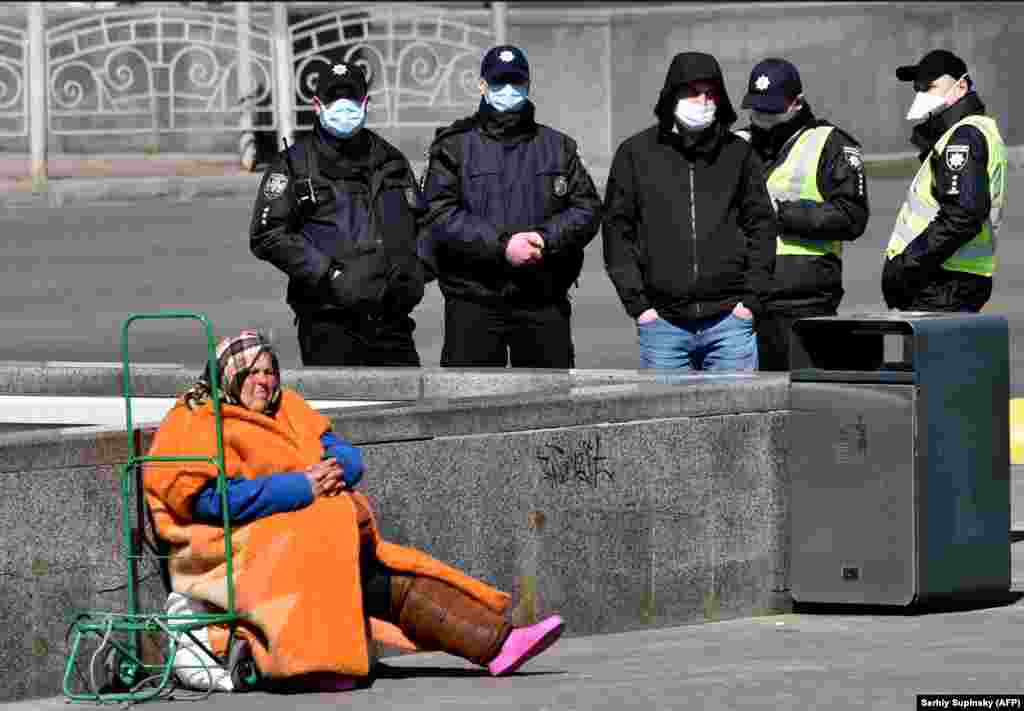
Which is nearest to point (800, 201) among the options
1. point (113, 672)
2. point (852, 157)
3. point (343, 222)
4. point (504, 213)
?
point (852, 157)

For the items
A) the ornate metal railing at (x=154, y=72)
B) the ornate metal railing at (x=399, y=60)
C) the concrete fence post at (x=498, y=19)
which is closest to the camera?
the ornate metal railing at (x=154, y=72)

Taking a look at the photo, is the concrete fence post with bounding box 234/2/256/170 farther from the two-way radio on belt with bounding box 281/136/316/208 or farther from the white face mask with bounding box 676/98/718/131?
the white face mask with bounding box 676/98/718/131

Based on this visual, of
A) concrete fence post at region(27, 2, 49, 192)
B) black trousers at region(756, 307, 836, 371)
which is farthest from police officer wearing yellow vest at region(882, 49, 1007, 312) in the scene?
concrete fence post at region(27, 2, 49, 192)

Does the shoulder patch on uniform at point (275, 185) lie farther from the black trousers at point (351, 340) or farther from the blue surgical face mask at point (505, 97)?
the blue surgical face mask at point (505, 97)

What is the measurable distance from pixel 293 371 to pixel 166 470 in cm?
204

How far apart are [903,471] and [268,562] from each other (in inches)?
92.0

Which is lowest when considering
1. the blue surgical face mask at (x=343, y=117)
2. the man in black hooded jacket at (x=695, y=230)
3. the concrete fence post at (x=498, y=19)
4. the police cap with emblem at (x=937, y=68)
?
the man in black hooded jacket at (x=695, y=230)

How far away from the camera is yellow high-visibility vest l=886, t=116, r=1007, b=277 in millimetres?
10633

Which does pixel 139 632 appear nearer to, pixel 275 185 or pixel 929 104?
pixel 275 185

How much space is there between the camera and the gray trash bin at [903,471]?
9.32 m

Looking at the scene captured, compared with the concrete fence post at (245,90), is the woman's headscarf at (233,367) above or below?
below

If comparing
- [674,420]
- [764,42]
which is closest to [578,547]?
[674,420]

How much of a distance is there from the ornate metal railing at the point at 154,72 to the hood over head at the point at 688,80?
11150mm

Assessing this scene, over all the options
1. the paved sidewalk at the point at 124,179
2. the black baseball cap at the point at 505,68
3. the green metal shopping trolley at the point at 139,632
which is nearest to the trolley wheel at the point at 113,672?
the green metal shopping trolley at the point at 139,632
